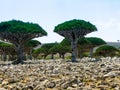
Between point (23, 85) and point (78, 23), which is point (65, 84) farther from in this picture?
point (78, 23)

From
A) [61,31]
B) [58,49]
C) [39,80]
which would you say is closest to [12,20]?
[61,31]

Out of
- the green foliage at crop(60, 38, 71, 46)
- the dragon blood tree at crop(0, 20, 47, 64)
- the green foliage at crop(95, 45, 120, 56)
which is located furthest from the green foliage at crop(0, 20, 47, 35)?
the green foliage at crop(95, 45, 120, 56)

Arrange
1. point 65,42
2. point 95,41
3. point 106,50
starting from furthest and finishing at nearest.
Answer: point 106,50 → point 95,41 → point 65,42

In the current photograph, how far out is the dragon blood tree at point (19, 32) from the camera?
173 ft

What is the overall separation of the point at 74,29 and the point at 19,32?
762cm

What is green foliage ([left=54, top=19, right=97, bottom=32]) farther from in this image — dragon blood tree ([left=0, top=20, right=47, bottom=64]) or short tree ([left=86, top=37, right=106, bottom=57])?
short tree ([left=86, top=37, right=106, bottom=57])

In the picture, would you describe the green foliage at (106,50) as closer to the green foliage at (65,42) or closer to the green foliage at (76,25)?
the green foliage at (65,42)

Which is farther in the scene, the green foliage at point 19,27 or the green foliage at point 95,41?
the green foliage at point 95,41

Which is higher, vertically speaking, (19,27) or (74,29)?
(19,27)

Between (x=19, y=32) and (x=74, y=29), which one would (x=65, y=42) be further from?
(x=19, y=32)

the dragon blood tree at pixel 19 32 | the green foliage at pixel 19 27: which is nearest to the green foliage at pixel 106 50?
the green foliage at pixel 19 27

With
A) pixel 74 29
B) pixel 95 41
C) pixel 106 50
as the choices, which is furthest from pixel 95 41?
pixel 74 29

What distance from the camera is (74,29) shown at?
2055 inches

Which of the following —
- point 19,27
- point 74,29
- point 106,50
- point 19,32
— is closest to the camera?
point 74,29
